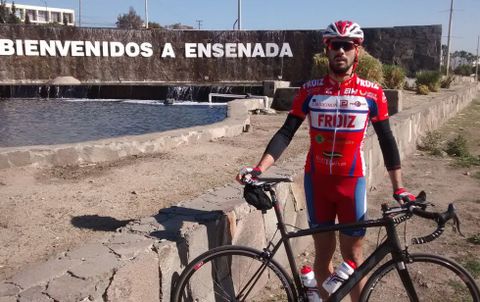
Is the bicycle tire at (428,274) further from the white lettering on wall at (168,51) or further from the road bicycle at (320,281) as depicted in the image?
the white lettering on wall at (168,51)

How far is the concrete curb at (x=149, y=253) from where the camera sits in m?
2.50

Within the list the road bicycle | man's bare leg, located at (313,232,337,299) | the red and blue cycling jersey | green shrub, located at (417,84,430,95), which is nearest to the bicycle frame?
the road bicycle

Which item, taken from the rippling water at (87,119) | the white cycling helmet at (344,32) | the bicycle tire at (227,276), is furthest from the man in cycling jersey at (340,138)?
the rippling water at (87,119)

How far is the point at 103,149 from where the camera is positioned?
722cm

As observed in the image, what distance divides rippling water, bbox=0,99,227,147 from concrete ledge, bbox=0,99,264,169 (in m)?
4.02

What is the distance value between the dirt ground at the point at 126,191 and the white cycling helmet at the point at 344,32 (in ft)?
8.70

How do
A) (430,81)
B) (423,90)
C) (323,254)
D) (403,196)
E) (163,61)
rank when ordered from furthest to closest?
1. (163,61)
2. (430,81)
3. (423,90)
4. (323,254)
5. (403,196)

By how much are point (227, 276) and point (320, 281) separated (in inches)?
25.2

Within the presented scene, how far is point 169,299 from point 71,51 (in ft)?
Result: 87.5

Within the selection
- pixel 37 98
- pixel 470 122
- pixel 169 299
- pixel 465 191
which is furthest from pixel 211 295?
pixel 37 98

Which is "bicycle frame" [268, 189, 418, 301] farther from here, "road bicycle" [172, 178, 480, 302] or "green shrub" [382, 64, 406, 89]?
"green shrub" [382, 64, 406, 89]

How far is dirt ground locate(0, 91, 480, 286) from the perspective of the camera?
431 cm

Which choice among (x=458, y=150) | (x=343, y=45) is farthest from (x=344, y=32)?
(x=458, y=150)

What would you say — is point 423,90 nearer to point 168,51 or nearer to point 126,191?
point 168,51
